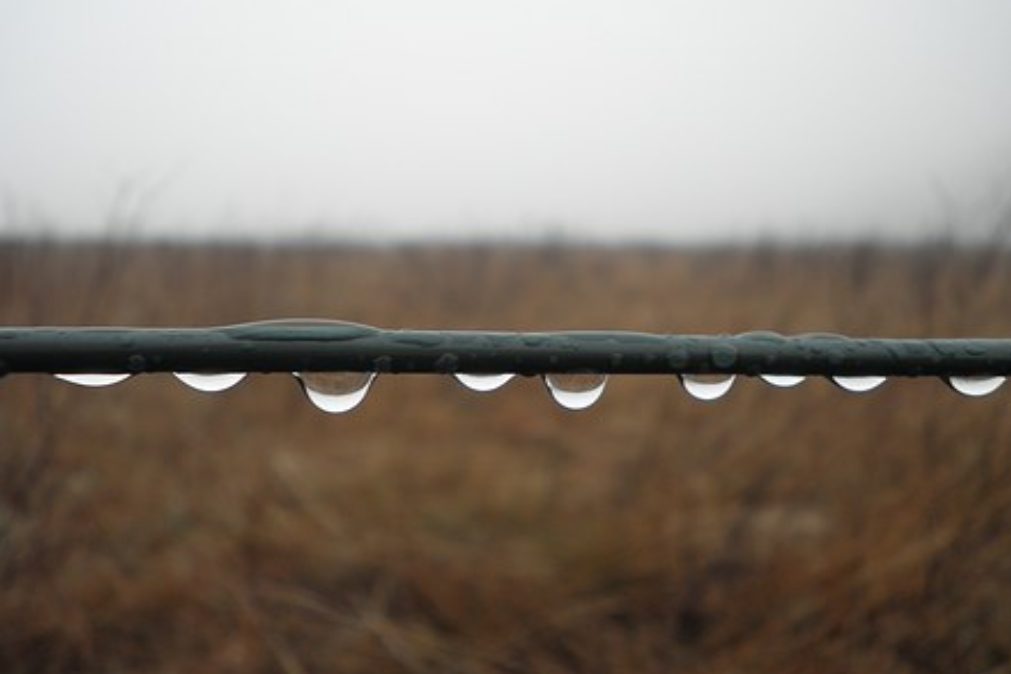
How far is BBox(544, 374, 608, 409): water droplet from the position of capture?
39cm

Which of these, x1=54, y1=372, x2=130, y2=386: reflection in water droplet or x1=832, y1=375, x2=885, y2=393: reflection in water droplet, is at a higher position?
x1=832, y1=375, x2=885, y2=393: reflection in water droplet

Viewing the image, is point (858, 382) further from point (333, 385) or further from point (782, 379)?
point (333, 385)

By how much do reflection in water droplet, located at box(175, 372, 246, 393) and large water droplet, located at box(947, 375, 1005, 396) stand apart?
0.40 meters

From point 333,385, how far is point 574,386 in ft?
0.41

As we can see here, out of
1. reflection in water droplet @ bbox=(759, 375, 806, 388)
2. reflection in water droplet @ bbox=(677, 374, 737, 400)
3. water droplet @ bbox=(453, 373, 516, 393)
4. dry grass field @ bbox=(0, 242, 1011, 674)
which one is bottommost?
dry grass field @ bbox=(0, 242, 1011, 674)

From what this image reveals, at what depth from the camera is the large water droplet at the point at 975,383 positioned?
1.46ft

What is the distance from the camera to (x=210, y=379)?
372mm

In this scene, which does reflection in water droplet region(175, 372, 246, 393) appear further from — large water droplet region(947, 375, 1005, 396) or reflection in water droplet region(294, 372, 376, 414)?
large water droplet region(947, 375, 1005, 396)

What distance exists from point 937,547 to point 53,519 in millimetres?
1606

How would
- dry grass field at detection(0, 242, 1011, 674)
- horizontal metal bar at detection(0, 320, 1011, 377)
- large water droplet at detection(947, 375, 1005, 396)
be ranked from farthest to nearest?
1. dry grass field at detection(0, 242, 1011, 674)
2. large water droplet at detection(947, 375, 1005, 396)
3. horizontal metal bar at detection(0, 320, 1011, 377)

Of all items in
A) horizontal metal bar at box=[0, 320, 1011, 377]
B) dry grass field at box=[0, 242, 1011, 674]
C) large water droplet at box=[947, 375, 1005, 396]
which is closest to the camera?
horizontal metal bar at box=[0, 320, 1011, 377]

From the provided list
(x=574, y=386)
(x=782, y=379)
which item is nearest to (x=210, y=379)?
(x=574, y=386)

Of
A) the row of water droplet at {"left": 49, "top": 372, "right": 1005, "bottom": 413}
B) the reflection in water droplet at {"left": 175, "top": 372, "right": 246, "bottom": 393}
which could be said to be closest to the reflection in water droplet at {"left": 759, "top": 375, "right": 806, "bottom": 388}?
the row of water droplet at {"left": 49, "top": 372, "right": 1005, "bottom": 413}

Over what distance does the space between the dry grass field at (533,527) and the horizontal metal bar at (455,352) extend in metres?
1.01
